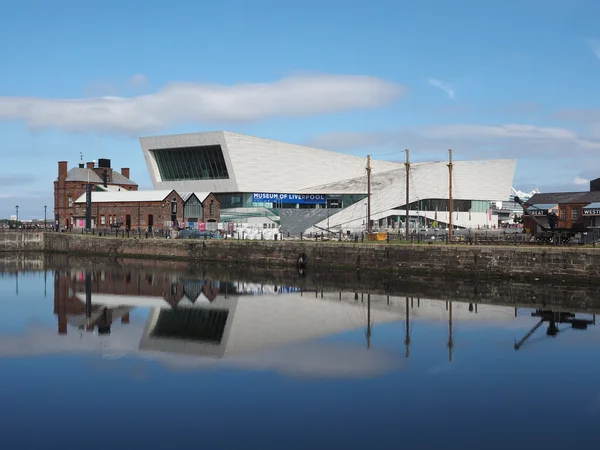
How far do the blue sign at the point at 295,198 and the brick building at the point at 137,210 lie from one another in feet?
45.7

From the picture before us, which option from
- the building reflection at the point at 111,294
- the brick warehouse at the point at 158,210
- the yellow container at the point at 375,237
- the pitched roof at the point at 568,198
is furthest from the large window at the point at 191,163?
the pitched roof at the point at 568,198

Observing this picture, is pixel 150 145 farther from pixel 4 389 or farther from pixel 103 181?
pixel 4 389

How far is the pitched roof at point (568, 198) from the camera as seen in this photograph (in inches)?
2931

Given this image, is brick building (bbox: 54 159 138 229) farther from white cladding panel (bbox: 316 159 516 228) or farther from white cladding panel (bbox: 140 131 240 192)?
white cladding panel (bbox: 316 159 516 228)

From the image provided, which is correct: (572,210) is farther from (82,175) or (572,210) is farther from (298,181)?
(82,175)

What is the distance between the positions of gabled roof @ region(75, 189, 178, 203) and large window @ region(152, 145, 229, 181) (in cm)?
641

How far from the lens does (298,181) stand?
330 feet

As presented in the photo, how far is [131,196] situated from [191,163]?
10.8 meters

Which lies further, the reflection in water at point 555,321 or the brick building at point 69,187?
the brick building at point 69,187

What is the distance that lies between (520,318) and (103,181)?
9496 cm

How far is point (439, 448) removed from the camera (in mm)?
15367

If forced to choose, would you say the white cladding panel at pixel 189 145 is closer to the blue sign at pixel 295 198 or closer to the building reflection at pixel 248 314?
the blue sign at pixel 295 198

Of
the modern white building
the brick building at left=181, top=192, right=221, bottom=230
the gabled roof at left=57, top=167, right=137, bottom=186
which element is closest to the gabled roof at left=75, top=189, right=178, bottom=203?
the brick building at left=181, top=192, right=221, bottom=230

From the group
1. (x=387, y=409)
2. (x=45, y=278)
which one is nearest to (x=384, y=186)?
(x=45, y=278)
